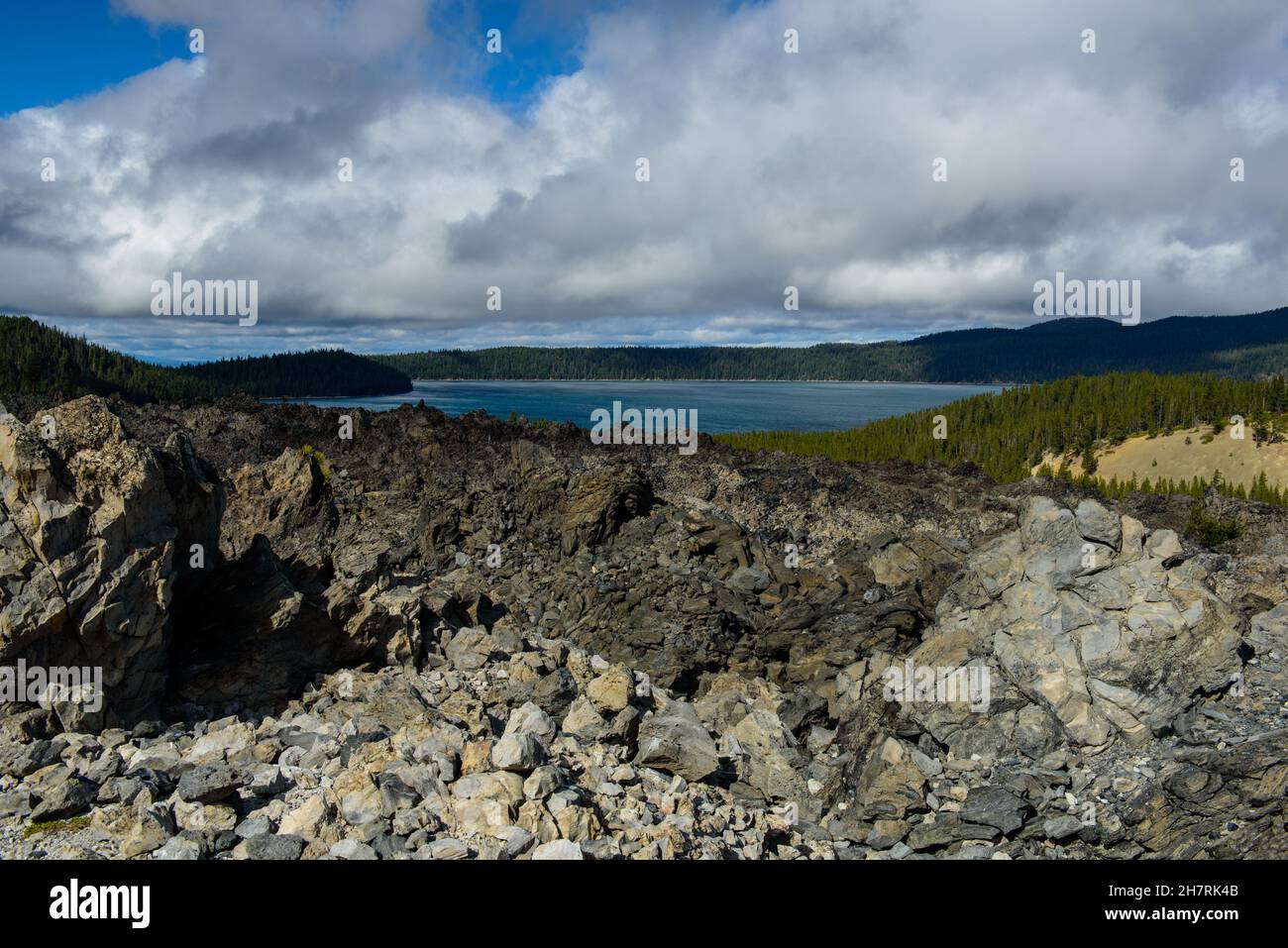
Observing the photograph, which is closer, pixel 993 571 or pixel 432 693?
pixel 432 693

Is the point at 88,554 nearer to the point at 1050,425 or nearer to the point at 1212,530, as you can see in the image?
the point at 1212,530

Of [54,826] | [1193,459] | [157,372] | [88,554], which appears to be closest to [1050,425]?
[1193,459]

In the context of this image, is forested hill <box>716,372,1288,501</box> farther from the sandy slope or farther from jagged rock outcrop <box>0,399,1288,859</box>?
jagged rock outcrop <box>0,399,1288,859</box>

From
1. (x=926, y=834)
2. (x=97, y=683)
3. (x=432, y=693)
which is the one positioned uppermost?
(x=97, y=683)

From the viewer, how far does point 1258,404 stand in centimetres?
9156

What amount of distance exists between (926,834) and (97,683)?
14.6m

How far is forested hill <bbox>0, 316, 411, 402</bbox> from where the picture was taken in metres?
110

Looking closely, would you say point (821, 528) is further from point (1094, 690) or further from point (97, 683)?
point (97, 683)

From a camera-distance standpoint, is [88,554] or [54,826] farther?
[88,554]

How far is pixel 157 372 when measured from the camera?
136750 millimetres

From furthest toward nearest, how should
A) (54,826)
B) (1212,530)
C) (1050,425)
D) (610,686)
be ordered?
(1050,425), (1212,530), (610,686), (54,826)

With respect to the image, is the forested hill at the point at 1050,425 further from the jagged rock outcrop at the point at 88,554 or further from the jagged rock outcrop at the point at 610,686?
the jagged rock outcrop at the point at 88,554
